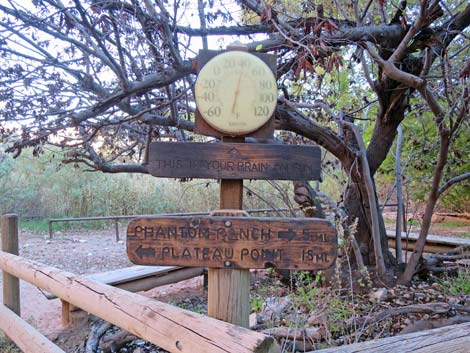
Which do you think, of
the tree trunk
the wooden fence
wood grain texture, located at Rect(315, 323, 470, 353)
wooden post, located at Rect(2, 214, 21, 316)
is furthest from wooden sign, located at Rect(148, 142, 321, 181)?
the tree trunk

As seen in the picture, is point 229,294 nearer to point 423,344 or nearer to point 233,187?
point 233,187

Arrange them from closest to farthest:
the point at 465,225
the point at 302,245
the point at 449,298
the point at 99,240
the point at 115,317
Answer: the point at 302,245, the point at 115,317, the point at 449,298, the point at 99,240, the point at 465,225

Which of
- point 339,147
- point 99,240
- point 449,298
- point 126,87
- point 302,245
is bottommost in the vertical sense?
point 99,240

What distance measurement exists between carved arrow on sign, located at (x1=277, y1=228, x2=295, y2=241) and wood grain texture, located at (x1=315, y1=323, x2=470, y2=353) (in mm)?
618

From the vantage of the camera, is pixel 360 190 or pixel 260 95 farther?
pixel 360 190

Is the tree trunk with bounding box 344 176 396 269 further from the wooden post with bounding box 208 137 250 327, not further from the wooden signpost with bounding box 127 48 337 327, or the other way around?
the wooden post with bounding box 208 137 250 327

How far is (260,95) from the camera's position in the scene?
5.71 ft

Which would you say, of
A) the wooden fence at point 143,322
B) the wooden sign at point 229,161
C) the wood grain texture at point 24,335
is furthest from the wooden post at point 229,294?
the wood grain texture at point 24,335

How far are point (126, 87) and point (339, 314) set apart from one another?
7.51 feet

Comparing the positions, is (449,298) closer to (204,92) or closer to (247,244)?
(247,244)

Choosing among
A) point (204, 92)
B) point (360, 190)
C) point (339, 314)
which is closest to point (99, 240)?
point (360, 190)

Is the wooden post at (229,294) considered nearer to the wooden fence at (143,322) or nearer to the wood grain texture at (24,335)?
the wooden fence at (143,322)

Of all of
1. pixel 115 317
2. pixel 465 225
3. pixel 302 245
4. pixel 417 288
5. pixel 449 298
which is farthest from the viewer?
pixel 465 225

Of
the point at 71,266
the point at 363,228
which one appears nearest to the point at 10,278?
the point at 71,266
